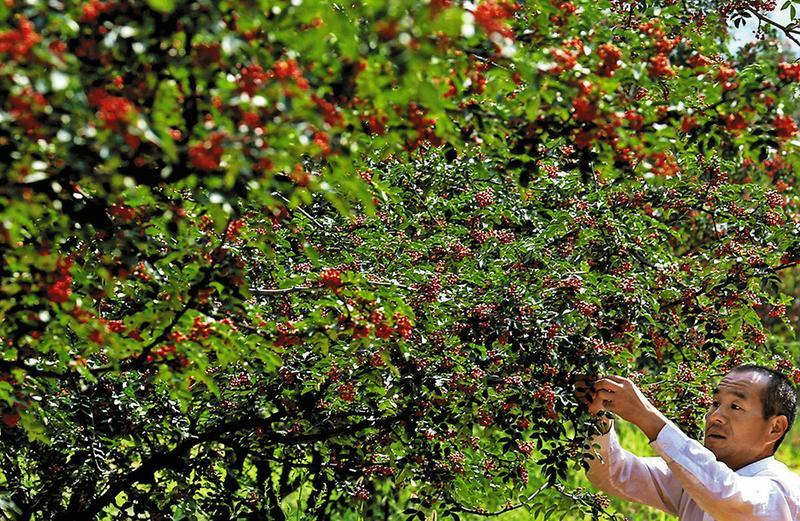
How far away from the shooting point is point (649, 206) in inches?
181

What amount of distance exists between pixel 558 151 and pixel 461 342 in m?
1.02

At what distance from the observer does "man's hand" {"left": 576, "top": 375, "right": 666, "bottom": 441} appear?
325cm

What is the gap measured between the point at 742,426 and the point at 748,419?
0.03 metres

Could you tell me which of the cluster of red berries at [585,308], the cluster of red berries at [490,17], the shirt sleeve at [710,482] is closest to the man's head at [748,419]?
the shirt sleeve at [710,482]

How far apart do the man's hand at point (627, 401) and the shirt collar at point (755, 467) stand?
1.34 feet

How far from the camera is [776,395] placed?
3521 mm

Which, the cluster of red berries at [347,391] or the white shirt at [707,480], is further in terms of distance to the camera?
the cluster of red berries at [347,391]

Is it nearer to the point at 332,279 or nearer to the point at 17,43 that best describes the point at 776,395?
the point at 332,279

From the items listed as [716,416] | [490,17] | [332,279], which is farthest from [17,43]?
[716,416]

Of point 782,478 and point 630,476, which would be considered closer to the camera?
point 782,478

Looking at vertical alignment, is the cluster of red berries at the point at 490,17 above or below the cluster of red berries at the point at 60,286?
above

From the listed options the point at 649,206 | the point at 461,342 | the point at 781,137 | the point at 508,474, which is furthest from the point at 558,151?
the point at 781,137

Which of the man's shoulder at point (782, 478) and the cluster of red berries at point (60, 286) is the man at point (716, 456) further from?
the cluster of red berries at point (60, 286)

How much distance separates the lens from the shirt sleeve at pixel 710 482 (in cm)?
312
